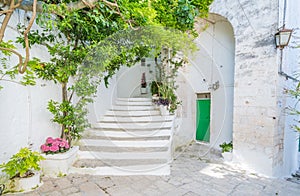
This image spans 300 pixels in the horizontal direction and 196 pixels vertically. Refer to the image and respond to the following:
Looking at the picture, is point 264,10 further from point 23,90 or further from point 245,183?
point 23,90

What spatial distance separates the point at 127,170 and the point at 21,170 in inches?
54.9

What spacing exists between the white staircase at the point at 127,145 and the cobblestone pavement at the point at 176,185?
0.58 feet

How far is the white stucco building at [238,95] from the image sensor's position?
249 cm

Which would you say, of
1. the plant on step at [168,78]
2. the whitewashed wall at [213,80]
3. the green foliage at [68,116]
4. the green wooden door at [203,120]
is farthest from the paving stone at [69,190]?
the green wooden door at [203,120]

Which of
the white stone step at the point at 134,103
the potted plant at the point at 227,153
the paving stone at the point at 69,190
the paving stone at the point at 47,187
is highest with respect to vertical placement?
the white stone step at the point at 134,103

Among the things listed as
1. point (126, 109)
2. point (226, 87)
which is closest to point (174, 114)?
point (126, 109)

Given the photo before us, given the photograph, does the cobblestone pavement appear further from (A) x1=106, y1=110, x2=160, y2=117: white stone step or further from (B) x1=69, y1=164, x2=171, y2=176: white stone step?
(A) x1=106, y1=110, x2=160, y2=117: white stone step

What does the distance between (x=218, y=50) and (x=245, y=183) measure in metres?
3.72

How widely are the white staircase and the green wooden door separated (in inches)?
73.4

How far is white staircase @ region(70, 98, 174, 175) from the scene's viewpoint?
288cm

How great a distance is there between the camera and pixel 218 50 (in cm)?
535

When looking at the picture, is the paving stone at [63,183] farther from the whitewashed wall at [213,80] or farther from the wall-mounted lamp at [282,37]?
the wall-mounted lamp at [282,37]

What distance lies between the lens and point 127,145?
136 inches

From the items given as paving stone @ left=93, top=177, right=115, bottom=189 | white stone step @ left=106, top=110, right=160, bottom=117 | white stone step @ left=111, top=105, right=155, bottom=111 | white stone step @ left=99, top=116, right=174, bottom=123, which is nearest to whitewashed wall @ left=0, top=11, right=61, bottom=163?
paving stone @ left=93, top=177, right=115, bottom=189
